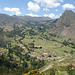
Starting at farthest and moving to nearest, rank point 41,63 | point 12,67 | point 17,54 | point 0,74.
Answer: point 17,54, point 41,63, point 12,67, point 0,74

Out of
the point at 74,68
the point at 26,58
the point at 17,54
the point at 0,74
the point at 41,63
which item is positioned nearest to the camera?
the point at 0,74

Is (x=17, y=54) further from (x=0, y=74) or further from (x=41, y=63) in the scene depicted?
(x=0, y=74)

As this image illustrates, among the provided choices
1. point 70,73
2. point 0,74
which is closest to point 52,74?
point 70,73

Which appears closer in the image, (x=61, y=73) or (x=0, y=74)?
(x=0, y=74)

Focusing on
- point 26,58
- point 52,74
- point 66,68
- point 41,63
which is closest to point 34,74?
point 52,74

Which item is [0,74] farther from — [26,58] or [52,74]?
[26,58]

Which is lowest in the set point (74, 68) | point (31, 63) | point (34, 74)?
point (31, 63)

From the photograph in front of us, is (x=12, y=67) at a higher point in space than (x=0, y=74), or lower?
lower

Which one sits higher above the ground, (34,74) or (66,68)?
(34,74)

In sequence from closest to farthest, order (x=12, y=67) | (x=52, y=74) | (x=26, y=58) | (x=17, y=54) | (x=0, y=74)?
(x=0, y=74)
(x=52, y=74)
(x=12, y=67)
(x=26, y=58)
(x=17, y=54)
